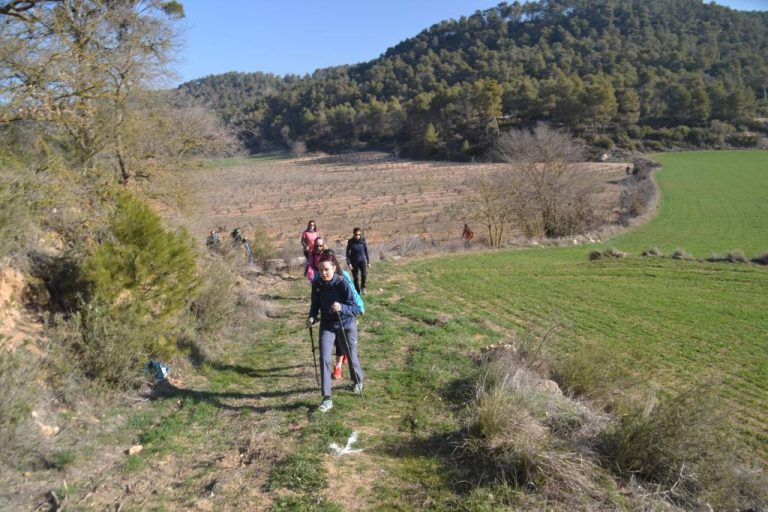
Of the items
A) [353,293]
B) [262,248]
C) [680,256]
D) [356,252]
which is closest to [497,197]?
[680,256]

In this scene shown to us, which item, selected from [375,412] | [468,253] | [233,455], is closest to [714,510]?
[375,412]

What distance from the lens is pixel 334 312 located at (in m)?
5.91

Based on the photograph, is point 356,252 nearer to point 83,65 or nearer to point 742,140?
point 83,65

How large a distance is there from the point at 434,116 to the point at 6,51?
8983 centimetres

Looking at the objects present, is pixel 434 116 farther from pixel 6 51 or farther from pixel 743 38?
pixel 6 51

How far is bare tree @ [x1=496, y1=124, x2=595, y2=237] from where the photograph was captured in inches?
1162

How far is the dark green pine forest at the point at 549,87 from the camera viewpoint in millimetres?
77000

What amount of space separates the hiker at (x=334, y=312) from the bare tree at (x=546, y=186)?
24908 millimetres

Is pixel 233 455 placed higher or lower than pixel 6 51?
lower

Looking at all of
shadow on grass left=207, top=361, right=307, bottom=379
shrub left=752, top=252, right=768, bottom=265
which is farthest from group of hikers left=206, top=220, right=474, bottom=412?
shrub left=752, top=252, right=768, bottom=265

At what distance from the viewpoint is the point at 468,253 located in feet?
72.5

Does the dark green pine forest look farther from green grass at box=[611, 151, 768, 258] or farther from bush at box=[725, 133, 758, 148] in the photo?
green grass at box=[611, 151, 768, 258]

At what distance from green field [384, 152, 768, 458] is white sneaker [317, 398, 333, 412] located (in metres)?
5.18

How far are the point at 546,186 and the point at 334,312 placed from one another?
26.9 metres
